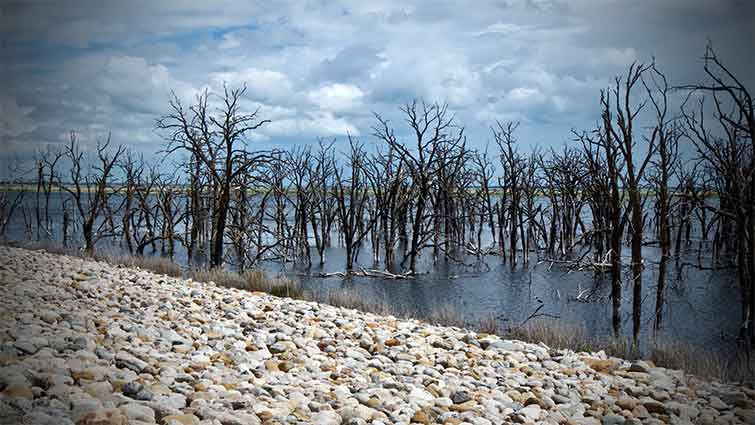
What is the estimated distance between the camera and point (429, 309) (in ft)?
57.6

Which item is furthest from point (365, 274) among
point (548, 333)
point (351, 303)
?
point (548, 333)

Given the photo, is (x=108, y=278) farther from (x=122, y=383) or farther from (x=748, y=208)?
(x=748, y=208)

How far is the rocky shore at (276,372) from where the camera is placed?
15.8 ft

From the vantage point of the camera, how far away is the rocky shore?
4.80 meters

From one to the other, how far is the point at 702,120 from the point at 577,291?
9.54 meters

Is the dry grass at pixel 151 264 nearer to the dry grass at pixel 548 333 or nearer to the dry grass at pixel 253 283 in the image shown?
the dry grass at pixel 548 333

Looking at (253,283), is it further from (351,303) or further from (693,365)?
(693,365)

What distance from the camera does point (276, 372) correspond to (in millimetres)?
6441

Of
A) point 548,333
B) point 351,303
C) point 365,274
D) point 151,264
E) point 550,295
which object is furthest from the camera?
point 365,274

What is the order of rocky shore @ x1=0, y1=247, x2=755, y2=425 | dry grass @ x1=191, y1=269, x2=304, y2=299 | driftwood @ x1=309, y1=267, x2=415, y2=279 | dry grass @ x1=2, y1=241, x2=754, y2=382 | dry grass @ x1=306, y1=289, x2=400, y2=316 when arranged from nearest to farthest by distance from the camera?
rocky shore @ x1=0, y1=247, x2=755, y2=425 → dry grass @ x1=2, y1=241, x2=754, y2=382 → dry grass @ x1=306, y1=289, x2=400, y2=316 → dry grass @ x1=191, y1=269, x2=304, y2=299 → driftwood @ x1=309, y1=267, x2=415, y2=279

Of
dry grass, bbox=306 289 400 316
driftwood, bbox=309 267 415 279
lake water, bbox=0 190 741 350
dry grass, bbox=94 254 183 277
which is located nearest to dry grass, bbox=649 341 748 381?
lake water, bbox=0 190 741 350

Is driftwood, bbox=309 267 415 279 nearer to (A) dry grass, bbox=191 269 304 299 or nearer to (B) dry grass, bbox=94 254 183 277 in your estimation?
(B) dry grass, bbox=94 254 183 277

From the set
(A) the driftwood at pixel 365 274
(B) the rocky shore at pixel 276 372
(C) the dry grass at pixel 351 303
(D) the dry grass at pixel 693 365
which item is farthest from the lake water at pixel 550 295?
(B) the rocky shore at pixel 276 372

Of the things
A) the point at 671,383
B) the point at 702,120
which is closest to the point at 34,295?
the point at 671,383
